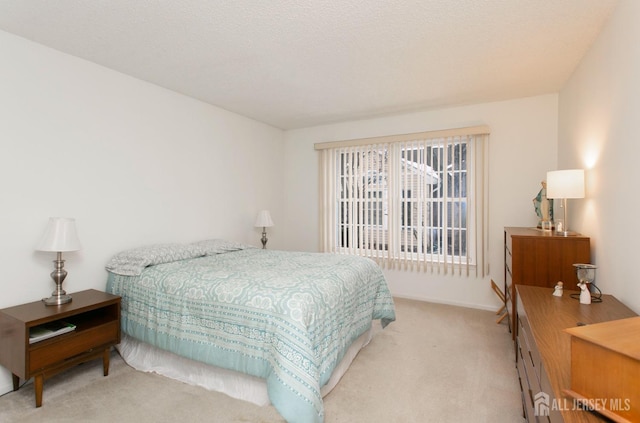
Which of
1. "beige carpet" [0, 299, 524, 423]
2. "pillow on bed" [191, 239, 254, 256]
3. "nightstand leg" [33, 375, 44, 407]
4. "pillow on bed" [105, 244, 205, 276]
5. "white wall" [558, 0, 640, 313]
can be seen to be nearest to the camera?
"white wall" [558, 0, 640, 313]

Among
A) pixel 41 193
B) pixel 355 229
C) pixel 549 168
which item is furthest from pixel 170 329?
pixel 549 168

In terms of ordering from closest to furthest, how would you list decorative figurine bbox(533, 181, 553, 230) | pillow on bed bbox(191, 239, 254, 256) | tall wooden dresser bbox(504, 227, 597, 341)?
tall wooden dresser bbox(504, 227, 597, 341) → decorative figurine bbox(533, 181, 553, 230) → pillow on bed bbox(191, 239, 254, 256)

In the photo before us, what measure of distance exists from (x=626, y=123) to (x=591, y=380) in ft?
5.73

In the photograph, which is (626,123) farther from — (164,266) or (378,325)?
(164,266)

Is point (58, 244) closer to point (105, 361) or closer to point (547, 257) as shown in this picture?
point (105, 361)

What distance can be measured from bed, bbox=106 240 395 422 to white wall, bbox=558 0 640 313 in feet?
5.63

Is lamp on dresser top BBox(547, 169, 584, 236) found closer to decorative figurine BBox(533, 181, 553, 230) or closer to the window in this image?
decorative figurine BBox(533, 181, 553, 230)

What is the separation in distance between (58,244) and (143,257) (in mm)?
599

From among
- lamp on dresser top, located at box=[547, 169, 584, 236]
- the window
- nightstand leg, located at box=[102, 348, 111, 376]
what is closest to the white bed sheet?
nightstand leg, located at box=[102, 348, 111, 376]

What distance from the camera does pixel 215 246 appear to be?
3477mm

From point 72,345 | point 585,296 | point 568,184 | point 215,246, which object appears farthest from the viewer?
point 215,246

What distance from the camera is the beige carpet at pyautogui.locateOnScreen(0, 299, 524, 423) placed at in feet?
6.46

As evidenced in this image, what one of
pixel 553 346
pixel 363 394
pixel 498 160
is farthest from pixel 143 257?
pixel 498 160

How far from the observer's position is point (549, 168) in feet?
12.0
